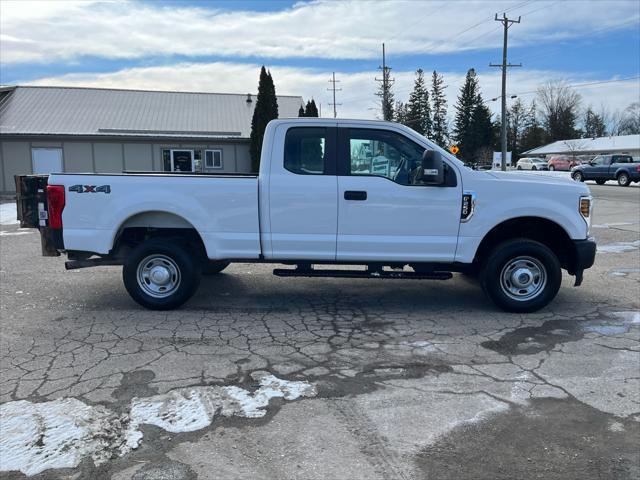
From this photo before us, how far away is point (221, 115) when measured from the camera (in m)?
30.8

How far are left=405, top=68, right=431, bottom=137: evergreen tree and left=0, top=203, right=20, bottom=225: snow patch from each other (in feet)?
223

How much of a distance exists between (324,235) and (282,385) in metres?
2.15

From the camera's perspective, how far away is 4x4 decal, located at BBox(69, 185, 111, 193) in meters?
5.92

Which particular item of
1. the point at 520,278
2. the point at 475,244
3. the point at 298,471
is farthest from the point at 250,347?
the point at 520,278

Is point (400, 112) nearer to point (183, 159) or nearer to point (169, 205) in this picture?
point (183, 159)

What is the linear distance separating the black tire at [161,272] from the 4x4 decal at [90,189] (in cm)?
74

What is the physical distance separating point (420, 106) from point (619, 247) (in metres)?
79.0

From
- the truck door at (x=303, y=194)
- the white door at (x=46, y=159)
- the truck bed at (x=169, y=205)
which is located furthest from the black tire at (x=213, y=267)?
the white door at (x=46, y=159)

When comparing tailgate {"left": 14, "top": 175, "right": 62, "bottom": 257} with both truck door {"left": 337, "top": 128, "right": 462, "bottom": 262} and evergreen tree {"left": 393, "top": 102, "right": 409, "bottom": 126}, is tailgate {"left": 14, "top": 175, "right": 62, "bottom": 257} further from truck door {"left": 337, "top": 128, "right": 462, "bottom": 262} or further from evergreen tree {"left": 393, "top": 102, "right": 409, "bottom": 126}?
evergreen tree {"left": 393, "top": 102, "right": 409, "bottom": 126}

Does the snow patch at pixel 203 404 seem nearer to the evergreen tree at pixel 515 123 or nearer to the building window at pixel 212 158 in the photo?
the building window at pixel 212 158

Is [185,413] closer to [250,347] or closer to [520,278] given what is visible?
[250,347]

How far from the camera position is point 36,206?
6.09 m

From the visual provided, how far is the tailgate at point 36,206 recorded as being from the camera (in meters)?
6.04

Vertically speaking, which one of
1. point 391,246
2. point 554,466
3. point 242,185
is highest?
point 242,185
